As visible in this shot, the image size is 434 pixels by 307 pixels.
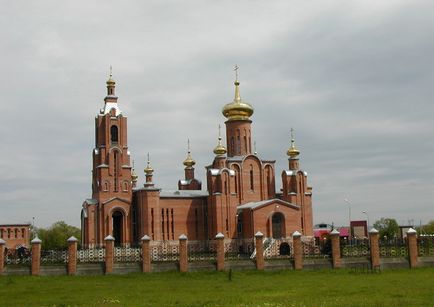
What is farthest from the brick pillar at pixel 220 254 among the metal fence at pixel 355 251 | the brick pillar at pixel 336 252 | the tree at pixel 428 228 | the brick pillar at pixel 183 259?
the tree at pixel 428 228

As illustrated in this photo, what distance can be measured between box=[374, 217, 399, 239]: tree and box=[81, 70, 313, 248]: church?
2328 centimetres

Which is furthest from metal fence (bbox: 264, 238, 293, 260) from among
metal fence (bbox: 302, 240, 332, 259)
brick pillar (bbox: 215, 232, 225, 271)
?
brick pillar (bbox: 215, 232, 225, 271)

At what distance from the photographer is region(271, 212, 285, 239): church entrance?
142ft

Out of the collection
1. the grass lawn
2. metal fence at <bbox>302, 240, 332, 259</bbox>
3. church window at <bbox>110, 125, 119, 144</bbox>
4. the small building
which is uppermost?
church window at <bbox>110, 125, 119, 144</bbox>

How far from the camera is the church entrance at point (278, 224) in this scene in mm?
43406

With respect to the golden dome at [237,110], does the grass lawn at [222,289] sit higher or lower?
lower

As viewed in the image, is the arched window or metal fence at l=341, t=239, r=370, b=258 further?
the arched window

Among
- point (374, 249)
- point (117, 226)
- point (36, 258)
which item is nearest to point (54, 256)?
point (36, 258)

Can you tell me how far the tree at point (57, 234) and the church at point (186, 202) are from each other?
20320 mm

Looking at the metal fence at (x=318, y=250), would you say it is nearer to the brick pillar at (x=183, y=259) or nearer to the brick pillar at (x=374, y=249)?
the brick pillar at (x=374, y=249)

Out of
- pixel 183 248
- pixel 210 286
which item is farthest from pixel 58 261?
pixel 210 286

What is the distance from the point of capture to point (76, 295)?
1680cm

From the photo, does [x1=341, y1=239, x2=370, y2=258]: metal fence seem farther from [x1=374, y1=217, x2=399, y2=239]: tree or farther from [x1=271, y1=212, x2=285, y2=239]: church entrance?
[x1=374, y1=217, x2=399, y2=239]: tree

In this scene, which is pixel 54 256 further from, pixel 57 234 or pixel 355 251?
pixel 57 234
